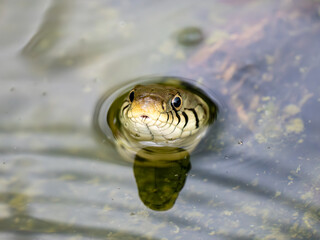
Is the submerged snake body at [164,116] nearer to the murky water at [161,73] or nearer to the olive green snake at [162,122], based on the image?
the olive green snake at [162,122]

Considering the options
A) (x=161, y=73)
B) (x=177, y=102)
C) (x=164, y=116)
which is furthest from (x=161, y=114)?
(x=161, y=73)

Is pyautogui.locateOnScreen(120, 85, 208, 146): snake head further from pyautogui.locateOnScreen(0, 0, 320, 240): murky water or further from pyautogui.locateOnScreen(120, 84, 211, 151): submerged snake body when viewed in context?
pyautogui.locateOnScreen(0, 0, 320, 240): murky water

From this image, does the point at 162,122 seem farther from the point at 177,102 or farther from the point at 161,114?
the point at 177,102

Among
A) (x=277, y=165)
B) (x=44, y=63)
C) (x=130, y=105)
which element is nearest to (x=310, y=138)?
(x=277, y=165)

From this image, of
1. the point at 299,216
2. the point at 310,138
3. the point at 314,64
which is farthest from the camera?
the point at 314,64

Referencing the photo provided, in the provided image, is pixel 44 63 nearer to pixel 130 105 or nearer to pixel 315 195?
pixel 130 105
